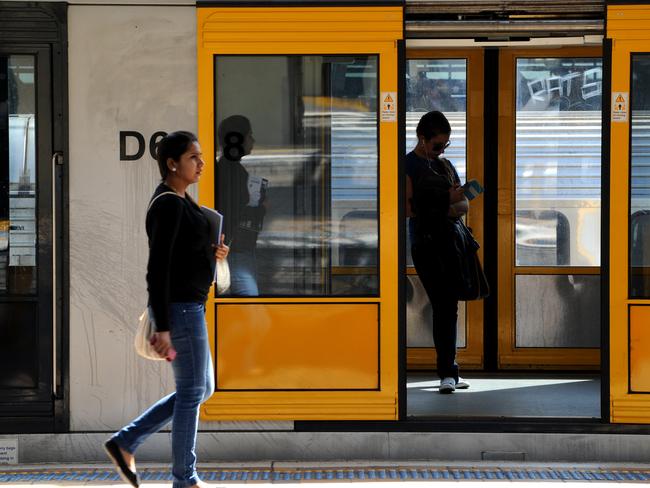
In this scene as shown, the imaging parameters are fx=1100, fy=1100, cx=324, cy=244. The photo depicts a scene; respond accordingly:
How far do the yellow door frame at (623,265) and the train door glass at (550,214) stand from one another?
1.97 m

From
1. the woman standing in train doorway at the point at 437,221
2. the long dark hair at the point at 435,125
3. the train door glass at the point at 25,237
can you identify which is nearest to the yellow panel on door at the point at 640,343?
the woman standing in train doorway at the point at 437,221

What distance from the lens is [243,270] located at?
241 inches

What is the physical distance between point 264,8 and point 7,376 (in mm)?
2495

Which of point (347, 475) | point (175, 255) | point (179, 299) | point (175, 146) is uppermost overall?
point (175, 146)

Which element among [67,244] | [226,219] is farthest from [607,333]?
[67,244]

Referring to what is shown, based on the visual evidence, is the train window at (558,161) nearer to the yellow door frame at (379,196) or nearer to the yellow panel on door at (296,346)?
the yellow door frame at (379,196)

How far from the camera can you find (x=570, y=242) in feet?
26.5

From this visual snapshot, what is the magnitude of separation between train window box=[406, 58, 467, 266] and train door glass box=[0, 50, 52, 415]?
288 centimetres

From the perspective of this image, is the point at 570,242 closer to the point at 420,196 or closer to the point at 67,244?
the point at 420,196

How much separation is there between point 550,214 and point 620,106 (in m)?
2.15

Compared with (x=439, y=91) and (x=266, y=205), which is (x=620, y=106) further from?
(x=439, y=91)

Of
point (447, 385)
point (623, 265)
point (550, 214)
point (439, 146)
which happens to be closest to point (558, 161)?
point (550, 214)

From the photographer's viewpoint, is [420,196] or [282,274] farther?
[420,196]

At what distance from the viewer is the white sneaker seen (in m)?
7.16
